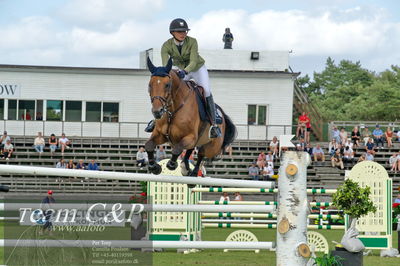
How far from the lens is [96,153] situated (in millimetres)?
27438

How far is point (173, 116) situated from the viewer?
6867mm

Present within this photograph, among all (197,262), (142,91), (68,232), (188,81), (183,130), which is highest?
(142,91)

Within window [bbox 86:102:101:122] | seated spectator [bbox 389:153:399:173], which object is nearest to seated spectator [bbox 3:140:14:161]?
window [bbox 86:102:101:122]

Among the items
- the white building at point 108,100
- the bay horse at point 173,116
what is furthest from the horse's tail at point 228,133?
the white building at point 108,100

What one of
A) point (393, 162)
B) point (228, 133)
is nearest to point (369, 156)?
point (393, 162)

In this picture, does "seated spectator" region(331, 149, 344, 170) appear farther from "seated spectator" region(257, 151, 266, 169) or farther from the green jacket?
the green jacket

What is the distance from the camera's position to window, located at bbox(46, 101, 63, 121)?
3111 centimetres

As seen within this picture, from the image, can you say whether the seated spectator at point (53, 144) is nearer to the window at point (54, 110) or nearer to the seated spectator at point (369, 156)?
the window at point (54, 110)

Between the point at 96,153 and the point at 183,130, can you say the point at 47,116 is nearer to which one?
the point at 96,153

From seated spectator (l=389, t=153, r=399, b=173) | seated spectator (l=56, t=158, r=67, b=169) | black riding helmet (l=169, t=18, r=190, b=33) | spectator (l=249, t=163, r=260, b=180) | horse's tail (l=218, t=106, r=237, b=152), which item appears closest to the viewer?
black riding helmet (l=169, t=18, r=190, b=33)

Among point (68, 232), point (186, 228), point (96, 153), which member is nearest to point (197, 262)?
point (186, 228)

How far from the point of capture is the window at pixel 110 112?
3152cm

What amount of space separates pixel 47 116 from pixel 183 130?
25.0 meters

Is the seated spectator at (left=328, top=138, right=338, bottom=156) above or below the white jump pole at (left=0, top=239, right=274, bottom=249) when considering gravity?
above
